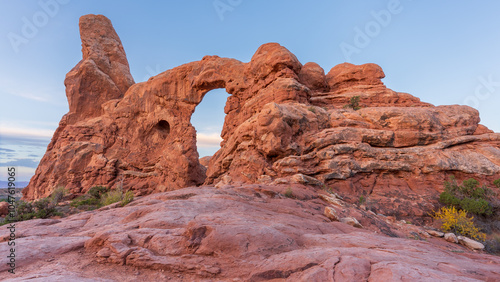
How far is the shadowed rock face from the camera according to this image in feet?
45.1

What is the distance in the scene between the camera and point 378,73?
22891mm

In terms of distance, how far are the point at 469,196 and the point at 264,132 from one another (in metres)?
12.2

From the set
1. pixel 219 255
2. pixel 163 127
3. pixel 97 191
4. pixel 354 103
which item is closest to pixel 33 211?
pixel 97 191

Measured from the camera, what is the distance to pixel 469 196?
12594mm

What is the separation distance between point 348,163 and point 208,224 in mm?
11277

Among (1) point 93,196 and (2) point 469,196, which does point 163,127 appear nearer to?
(1) point 93,196

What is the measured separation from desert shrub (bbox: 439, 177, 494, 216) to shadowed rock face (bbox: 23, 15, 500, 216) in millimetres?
663

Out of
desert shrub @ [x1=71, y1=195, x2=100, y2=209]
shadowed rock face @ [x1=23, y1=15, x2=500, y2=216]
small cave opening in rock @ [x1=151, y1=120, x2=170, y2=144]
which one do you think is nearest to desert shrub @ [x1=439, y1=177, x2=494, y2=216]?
shadowed rock face @ [x1=23, y1=15, x2=500, y2=216]

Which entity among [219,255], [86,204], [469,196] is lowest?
[86,204]

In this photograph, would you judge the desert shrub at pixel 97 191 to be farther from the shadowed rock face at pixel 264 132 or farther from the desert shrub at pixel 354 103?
the desert shrub at pixel 354 103

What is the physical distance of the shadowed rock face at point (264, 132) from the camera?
542 inches

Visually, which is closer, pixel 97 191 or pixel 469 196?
pixel 469 196

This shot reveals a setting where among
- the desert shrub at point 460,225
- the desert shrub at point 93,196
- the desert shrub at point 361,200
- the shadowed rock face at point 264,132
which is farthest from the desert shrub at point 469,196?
the desert shrub at point 93,196

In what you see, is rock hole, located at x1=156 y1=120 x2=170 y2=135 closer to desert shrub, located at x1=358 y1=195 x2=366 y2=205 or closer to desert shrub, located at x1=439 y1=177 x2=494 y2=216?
desert shrub, located at x1=358 y1=195 x2=366 y2=205
